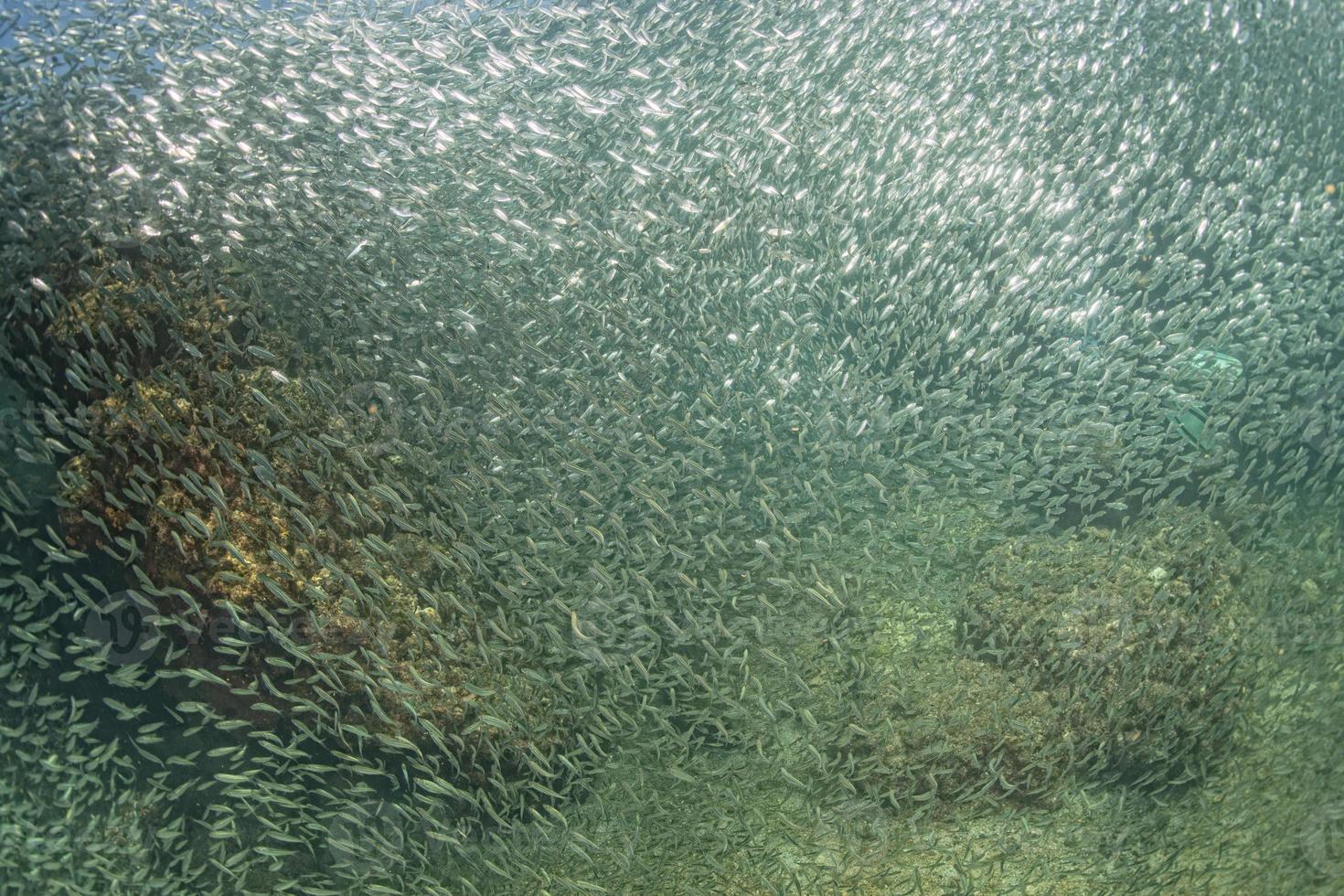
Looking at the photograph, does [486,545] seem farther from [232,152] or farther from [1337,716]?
[1337,716]

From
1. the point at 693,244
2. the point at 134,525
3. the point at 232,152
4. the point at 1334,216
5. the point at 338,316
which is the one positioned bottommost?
the point at 134,525

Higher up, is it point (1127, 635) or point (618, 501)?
point (1127, 635)

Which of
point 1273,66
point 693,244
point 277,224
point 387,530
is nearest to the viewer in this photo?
point 387,530

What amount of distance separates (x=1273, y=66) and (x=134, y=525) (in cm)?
593

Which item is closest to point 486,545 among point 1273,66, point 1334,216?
point 1334,216

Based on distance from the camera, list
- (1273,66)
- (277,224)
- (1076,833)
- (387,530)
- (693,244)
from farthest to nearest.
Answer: (1273,66) < (693,244) < (277,224) < (387,530) < (1076,833)

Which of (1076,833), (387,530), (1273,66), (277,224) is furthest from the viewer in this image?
(1273,66)

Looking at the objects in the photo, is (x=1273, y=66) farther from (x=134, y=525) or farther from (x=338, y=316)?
(x=134, y=525)

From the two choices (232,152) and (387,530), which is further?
(232,152)

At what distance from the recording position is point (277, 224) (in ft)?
11.2

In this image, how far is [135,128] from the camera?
11.2 feet

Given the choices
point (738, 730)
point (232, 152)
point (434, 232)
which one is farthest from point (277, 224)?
point (738, 730)

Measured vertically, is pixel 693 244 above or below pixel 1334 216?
below

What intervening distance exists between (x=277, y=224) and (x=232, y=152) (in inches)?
16.1
